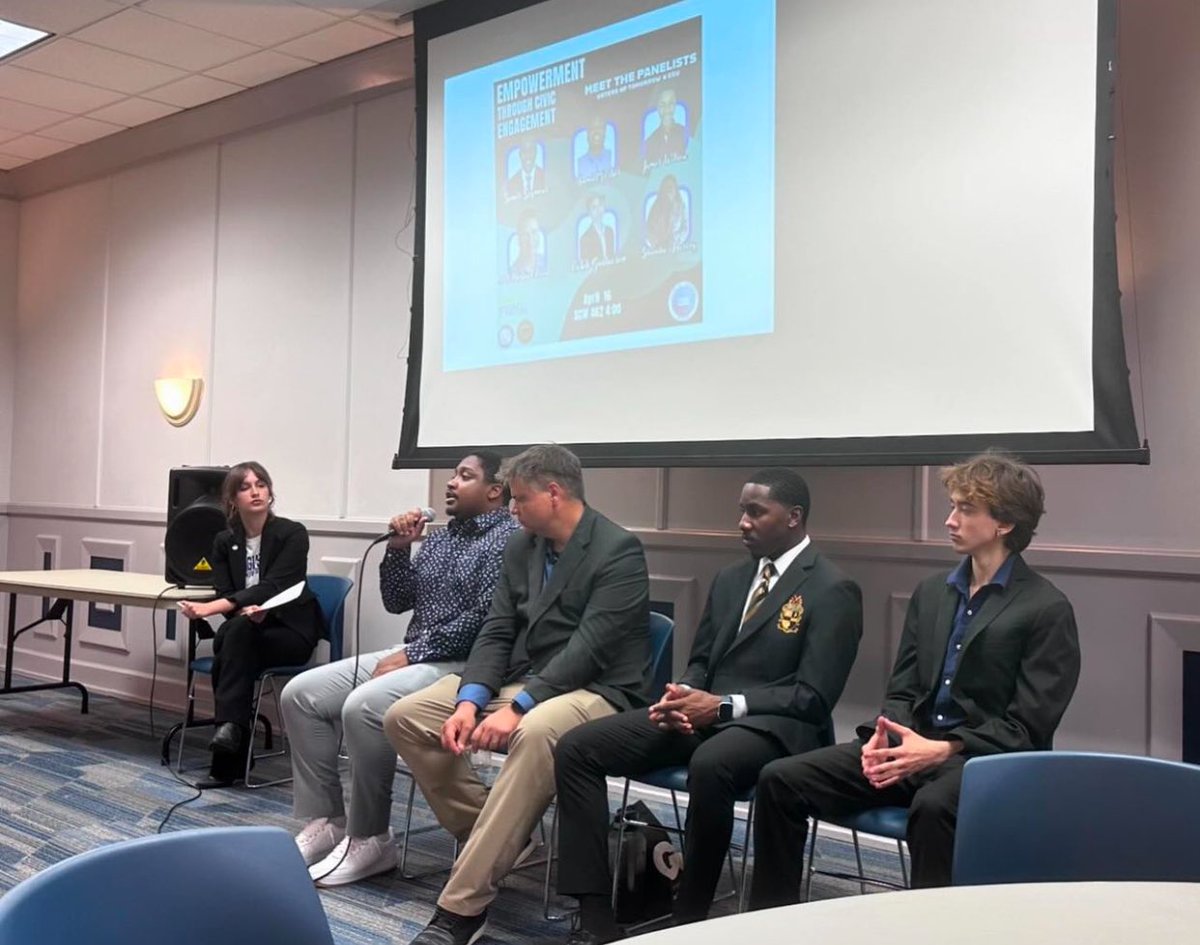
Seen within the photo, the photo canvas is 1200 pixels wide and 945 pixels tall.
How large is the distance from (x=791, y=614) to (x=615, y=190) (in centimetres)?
169

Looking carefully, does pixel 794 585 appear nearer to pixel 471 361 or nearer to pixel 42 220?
pixel 471 361

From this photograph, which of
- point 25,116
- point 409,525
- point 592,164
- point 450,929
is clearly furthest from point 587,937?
point 25,116

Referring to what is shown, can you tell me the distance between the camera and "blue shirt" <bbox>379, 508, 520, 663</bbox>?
349 centimetres

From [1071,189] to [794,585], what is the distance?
1.20 metres

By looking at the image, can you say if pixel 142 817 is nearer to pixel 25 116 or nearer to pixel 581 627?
pixel 581 627

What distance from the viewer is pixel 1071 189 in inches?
111

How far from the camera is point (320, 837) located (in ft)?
11.1

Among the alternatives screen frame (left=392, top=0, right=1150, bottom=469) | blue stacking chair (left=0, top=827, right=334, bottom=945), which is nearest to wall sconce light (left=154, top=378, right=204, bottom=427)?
screen frame (left=392, top=0, right=1150, bottom=469)

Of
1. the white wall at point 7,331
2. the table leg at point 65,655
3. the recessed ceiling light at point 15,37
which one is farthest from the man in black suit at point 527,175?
the white wall at point 7,331

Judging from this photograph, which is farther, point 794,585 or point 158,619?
point 158,619

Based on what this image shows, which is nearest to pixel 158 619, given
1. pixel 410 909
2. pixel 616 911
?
pixel 410 909

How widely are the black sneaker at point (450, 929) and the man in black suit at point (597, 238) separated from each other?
84.7 inches

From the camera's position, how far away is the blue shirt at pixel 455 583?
3.49m

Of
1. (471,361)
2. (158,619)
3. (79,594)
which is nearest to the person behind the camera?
(471,361)
